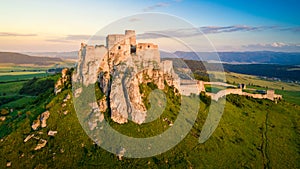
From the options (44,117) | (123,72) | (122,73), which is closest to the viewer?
(44,117)

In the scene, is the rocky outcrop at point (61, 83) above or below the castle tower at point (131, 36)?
below

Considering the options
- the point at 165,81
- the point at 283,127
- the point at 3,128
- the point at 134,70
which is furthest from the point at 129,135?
the point at 283,127

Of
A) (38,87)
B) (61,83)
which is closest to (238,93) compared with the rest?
(61,83)

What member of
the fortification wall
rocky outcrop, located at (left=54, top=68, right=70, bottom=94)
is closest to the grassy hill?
rocky outcrop, located at (left=54, top=68, right=70, bottom=94)

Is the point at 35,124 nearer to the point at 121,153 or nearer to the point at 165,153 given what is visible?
the point at 121,153

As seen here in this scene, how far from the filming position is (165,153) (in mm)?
47656

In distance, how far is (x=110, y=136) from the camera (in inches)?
1863

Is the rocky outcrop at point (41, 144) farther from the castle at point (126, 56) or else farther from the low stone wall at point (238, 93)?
the low stone wall at point (238, 93)

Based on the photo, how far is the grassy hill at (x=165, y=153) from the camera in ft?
143

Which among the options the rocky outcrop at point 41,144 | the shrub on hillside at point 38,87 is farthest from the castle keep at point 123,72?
the shrub on hillside at point 38,87

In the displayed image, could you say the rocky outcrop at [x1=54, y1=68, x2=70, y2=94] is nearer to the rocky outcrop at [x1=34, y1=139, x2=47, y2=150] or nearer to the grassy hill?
the grassy hill

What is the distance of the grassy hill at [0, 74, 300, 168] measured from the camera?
143 ft

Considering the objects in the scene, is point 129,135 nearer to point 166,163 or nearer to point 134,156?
point 134,156

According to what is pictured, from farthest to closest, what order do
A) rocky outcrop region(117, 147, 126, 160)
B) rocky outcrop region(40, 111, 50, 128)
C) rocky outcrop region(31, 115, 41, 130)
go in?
rocky outcrop region(40, 111, 50, 128)
rocky outcrop region(31, 115, 41, 130)
rocky outcrop region(117, 147, 126, 160)
